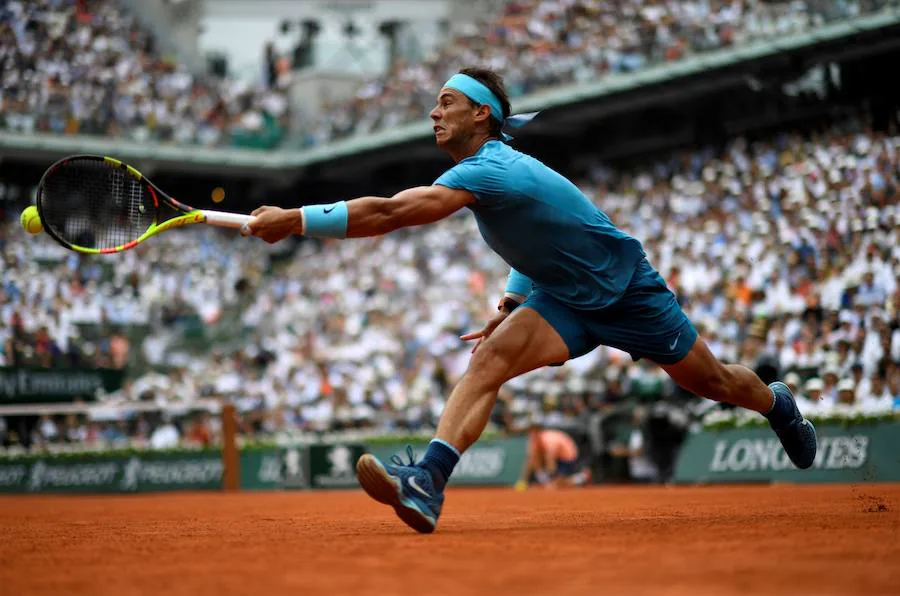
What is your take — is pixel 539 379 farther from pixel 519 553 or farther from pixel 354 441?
pixel 519 553

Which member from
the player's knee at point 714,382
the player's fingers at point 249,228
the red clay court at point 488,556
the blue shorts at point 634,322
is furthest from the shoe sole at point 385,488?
the player's knee at point 714,382

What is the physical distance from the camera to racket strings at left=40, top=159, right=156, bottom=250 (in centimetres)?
658

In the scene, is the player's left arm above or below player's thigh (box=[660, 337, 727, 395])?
above

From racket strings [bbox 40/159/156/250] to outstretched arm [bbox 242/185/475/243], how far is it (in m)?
1.10

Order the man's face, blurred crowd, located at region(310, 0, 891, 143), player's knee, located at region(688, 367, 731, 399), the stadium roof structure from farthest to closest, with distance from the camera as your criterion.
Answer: blurred crowd, located at region(310, 0, 891, 143) → the stadium roof structure → player's knee, located at region(688, 367, 731, 399) → the man's face

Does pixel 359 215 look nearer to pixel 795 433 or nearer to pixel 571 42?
pixel 795 433

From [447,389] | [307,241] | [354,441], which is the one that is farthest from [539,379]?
[307,241]

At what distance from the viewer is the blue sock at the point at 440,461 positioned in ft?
19.1

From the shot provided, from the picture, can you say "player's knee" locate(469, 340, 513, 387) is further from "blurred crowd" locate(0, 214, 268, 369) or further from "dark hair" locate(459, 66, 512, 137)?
"blurred crowd" locate(0, 214, 268, 369)

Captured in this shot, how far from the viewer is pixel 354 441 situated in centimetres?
1945

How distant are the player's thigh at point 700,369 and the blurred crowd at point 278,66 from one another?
1691 centimetres

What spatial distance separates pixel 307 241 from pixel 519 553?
2968cm

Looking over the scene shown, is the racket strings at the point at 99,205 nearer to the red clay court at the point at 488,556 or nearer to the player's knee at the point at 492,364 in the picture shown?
the red clay court at the point at 488,556

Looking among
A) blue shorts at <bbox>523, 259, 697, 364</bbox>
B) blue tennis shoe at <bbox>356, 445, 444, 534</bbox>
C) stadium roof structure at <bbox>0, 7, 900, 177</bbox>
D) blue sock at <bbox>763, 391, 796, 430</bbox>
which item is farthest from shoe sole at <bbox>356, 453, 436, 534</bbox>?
stadium roof structure at <bbox>0, 7, 900, 177</bbox>
